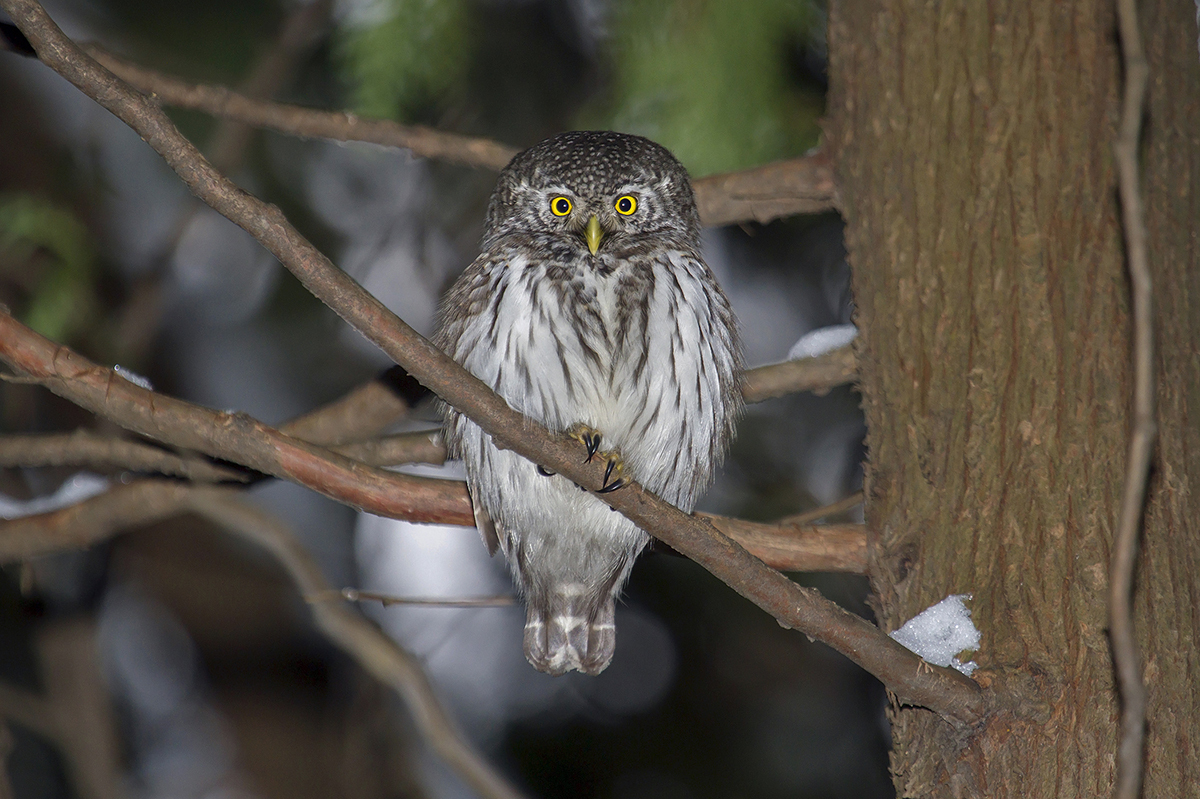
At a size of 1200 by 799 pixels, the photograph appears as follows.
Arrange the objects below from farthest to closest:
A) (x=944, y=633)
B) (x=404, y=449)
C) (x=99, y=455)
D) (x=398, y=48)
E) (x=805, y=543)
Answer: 1. (x=398, y=48)
2. (x=404, y=449)
3. (x=99, y=455)
4. (x=805, y=543)
5. (x=944, y=633)

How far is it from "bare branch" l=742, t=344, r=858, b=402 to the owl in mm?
68

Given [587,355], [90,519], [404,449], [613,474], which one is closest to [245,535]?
[90,519]

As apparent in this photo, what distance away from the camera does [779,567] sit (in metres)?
2.79

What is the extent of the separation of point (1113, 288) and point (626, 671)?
3.83m

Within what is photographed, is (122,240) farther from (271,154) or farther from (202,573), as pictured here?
(202,573)

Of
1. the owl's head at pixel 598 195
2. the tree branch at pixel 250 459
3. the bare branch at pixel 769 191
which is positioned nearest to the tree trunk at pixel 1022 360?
the bare branch at pixel 769 191

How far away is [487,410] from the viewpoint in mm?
1991

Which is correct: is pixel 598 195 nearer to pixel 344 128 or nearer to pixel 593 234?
pixel 593 234

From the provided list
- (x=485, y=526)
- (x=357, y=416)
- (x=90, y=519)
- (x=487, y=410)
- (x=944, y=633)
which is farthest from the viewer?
(x=357, y=416)

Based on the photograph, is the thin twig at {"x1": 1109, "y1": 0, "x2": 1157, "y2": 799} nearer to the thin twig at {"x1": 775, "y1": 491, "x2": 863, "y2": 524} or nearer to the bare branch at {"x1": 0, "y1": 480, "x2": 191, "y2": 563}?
the thin twig at {"x1": 775, "y1": 491, "x2": 863, "y2": 524}

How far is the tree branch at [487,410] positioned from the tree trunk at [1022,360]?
0.23 metres

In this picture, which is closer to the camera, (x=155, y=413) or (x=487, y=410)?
(x=487, y=410)

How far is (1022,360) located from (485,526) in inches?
61.0

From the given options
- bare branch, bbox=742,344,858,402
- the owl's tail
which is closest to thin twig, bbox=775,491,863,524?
bare branch, bbox=742,344,858,402
